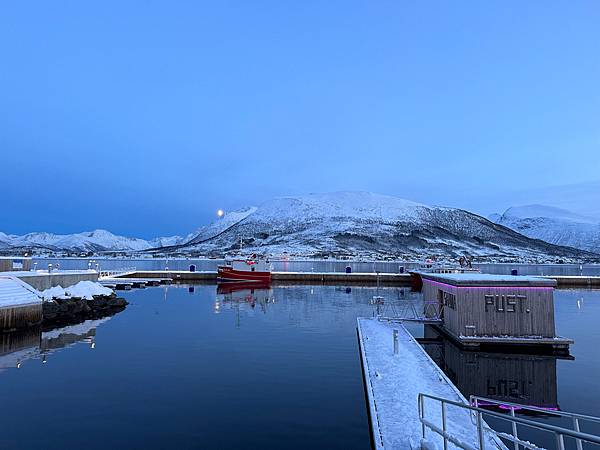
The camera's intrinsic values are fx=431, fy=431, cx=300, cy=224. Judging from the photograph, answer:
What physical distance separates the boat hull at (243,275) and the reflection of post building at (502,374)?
49140 millimetres

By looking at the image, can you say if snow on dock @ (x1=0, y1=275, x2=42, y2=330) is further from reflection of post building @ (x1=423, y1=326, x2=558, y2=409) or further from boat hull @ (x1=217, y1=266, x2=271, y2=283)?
boat hull @ (x1=217, y1=266, x2=271, y2=283)

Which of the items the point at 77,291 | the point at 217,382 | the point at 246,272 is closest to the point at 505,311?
the point at 217,382

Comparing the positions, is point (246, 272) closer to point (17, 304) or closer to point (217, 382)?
point (17, 304)

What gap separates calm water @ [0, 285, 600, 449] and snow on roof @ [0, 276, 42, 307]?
2601mm

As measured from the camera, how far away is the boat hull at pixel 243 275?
236ft

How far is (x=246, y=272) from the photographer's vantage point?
72500mm

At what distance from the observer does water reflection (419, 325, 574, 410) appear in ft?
55.2

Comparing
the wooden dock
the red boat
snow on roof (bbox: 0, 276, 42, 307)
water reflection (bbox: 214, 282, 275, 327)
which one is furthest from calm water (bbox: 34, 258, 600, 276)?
snow on roof (bbox: 0, 276, 42, 307)

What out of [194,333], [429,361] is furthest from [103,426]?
[194,333]

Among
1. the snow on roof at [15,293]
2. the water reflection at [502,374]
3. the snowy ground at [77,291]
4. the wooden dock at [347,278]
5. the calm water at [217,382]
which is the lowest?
the water reflection at [502,374]

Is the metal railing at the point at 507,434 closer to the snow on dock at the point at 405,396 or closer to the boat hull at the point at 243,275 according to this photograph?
the snow on dock at the point at 405,396

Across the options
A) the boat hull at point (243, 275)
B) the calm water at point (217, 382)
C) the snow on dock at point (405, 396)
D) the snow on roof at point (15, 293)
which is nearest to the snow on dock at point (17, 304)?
the snow on roof at point (15, 293)

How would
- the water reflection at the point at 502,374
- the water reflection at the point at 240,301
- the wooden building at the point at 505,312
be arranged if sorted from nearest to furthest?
the water reflection at the point at 502,374 < the wooden building at the point at 505,312 < the water reflection at the point at 240,301

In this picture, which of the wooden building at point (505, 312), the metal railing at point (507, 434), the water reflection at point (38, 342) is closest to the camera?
the metal railing at point (507, 434)
